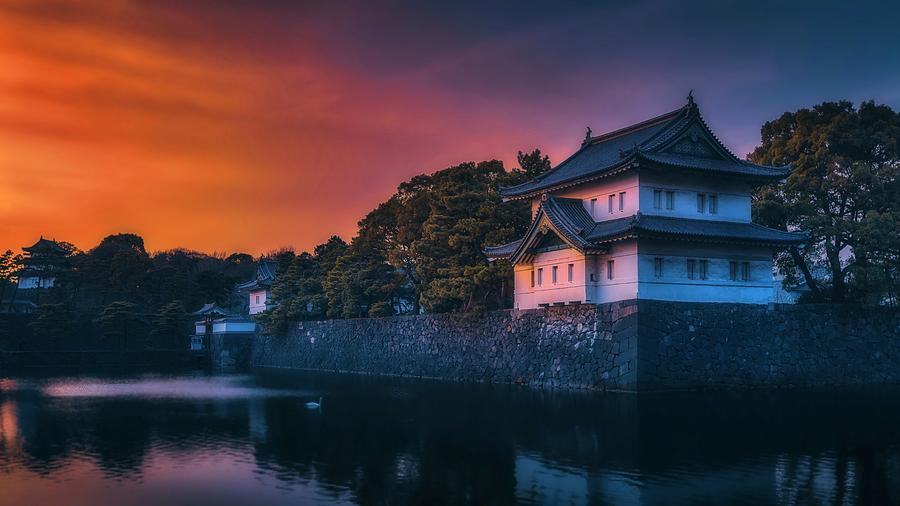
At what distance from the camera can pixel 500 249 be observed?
3762cm

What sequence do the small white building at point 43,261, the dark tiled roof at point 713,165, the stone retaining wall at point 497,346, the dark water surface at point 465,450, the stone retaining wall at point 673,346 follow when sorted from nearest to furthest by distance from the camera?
the dark water surface at point 465,450 < the stone retaining wall at point 673,346 < the stone retaining wall at point 497,346 < the dark tiled roof at point 713,165 < the small white building at point 43,261

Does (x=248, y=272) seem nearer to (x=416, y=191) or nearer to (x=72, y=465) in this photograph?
(x=416, y=191)

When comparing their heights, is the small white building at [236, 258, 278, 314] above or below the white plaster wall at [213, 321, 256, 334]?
above

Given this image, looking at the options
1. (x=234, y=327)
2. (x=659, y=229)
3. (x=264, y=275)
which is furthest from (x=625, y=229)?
(x=264, y=275)

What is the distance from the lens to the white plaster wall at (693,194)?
105 ft

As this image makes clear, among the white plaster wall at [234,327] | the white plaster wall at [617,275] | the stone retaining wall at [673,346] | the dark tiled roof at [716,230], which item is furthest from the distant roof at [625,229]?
the white plaster wall at [234,327]

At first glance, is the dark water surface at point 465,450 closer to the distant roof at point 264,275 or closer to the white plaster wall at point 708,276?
the white plaster wall at point 708,276

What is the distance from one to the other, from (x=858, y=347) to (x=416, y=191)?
25.7 m

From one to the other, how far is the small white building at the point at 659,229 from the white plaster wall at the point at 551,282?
0.14 ft

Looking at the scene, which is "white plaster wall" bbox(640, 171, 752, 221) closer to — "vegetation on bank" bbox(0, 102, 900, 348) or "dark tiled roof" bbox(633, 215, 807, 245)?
"dark tiled roof" bbox(633, 215, 807, 245)

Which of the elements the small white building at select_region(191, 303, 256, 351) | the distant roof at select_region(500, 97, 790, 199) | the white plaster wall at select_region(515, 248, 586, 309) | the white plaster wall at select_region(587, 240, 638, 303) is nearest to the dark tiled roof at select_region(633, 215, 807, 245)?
the white plaster wall at select_region(587, 240, 638, 303)

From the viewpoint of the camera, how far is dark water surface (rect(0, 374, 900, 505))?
13562 millimetres

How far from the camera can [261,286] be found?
2633 inches

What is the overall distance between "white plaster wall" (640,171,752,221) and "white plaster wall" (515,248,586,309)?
3472mm
